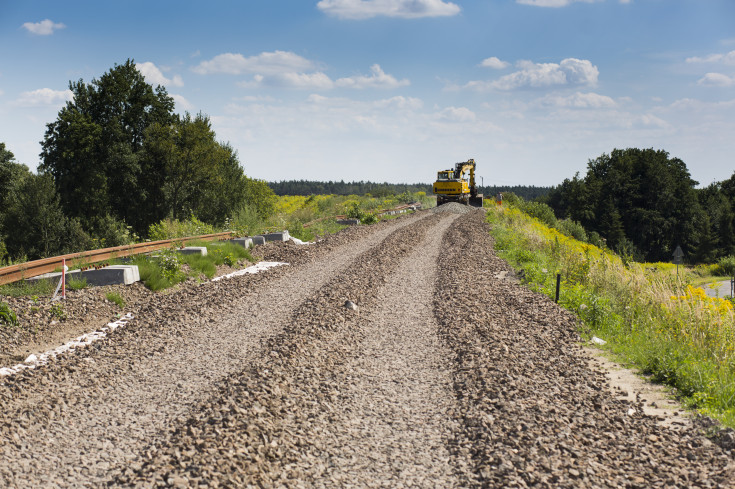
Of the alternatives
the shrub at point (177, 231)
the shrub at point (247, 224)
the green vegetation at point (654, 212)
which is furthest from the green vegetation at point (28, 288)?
the green vegetation at point (654, 212)

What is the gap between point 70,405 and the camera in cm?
626

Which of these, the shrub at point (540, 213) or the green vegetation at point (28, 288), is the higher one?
the shrub at point (540, 213)

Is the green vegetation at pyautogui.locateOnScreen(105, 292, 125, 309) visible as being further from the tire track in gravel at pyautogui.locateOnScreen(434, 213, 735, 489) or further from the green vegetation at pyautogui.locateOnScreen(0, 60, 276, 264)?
the green vegetation at pyautogui.locateOnScreen(0, 60, 276, 264)

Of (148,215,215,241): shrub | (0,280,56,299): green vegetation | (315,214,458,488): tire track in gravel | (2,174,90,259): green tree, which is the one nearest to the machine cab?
(2,174,90,259): green tree

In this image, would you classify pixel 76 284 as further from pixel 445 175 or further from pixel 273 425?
pixel 445 175

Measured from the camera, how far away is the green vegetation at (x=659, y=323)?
6.78m

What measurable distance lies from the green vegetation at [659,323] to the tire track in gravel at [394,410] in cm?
288

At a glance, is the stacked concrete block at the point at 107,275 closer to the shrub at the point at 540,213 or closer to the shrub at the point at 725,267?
the shrub at the point at 540,213

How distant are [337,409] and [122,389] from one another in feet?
9.17

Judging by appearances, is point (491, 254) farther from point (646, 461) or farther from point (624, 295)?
point (646, 461)

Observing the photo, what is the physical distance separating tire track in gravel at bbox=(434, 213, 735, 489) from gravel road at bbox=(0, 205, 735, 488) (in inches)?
0.8

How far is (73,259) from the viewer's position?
1234 cm

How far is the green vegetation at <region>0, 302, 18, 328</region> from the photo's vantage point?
874 cm

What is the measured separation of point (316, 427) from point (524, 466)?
82.5 inches
